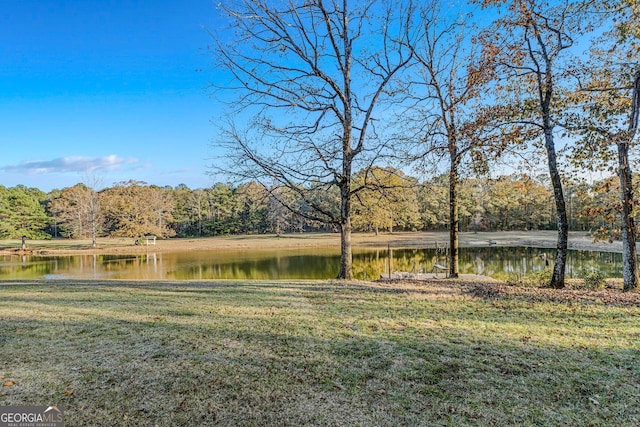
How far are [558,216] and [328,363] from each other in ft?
22.7

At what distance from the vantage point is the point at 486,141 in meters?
8.45

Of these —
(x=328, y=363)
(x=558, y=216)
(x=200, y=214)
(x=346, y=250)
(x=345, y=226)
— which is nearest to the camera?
(x=328, y=363)

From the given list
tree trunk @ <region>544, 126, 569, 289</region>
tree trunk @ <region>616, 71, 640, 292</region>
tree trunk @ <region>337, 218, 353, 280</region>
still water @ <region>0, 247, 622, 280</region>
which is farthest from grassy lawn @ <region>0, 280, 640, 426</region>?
still water @ <region>0, 247, 622, 280</region>

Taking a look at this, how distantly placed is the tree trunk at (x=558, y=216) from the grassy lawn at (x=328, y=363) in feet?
6.45

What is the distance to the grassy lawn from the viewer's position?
2.54 meters

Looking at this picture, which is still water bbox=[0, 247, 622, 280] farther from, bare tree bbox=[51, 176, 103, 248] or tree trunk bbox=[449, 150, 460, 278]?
bare tree bbox=[51, 176, 103, 248]

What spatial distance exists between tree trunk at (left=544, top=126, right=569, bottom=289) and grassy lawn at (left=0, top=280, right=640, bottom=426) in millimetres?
Result: 1965

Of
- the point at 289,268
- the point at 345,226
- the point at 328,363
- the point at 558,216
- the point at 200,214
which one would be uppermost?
the point at 200,214

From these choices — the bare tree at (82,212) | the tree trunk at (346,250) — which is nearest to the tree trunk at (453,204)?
the tree trunk at (346,250)

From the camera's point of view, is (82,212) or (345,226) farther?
(82,212)

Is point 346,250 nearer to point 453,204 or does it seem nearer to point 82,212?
point 453,204

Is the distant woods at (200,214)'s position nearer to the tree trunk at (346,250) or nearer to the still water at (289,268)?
the still water at (289,268)

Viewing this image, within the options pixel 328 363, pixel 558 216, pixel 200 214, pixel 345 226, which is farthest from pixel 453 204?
pixel 200 214

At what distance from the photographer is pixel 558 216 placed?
7750mm
